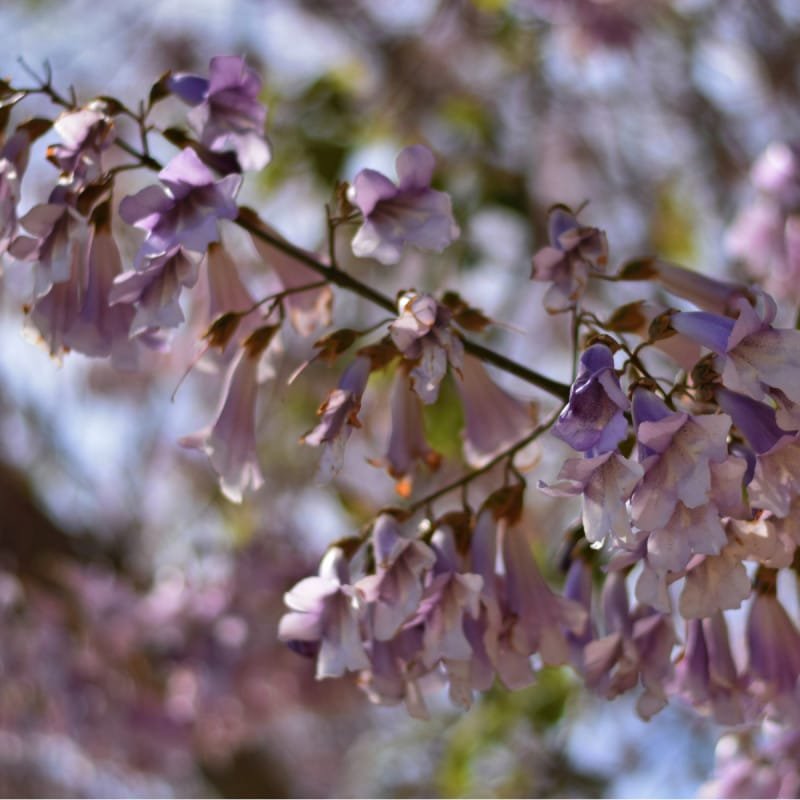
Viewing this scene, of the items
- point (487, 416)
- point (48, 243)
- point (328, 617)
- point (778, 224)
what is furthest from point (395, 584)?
point (778, 224)

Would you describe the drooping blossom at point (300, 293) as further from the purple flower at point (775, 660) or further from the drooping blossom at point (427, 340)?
the purple flower at point (775, 660)

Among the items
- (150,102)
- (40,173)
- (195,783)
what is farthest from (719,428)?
(195,783)

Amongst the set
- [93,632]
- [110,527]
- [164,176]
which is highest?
[110,527]

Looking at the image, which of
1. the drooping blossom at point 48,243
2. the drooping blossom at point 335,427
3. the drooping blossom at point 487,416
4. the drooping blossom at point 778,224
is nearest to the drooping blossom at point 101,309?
the drooping blossom at point 48,243

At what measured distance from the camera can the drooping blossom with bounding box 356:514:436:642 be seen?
3.29 ft

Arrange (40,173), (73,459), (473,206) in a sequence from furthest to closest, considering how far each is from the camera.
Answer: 1. (73,459)
2. (40,173)
3. (473,206)

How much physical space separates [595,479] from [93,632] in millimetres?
2102

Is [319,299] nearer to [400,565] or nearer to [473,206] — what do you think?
[400,565]

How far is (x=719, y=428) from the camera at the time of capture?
822mm

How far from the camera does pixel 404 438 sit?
1278mm

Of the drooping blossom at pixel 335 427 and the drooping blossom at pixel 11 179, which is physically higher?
the drooping blossom at pixel 11 179

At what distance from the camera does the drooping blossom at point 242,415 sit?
3.92ft

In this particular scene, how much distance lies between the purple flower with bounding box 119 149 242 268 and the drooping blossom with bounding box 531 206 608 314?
30 cm

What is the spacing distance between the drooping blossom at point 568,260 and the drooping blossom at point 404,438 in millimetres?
238
